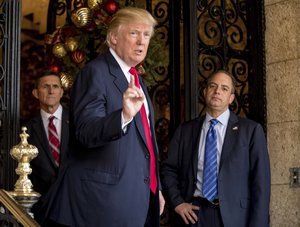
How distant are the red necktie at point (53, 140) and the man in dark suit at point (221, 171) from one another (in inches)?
38.9

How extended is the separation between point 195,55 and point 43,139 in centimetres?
214

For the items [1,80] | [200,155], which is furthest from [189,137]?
[1,80]

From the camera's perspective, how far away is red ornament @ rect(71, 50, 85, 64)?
8398 millimetres

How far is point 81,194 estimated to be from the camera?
445cm

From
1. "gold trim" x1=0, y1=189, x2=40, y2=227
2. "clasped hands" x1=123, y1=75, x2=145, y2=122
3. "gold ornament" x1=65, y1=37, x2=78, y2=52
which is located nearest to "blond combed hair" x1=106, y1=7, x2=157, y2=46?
"clasped hands" x1=123, y1=75, x2=145, y2=122

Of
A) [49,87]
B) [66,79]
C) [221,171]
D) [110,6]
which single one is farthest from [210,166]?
[110,6]

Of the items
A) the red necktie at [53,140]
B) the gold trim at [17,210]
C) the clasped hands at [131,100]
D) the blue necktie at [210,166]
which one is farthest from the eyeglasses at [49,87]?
the clasped hands at [131,100]

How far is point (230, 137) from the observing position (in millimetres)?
6574

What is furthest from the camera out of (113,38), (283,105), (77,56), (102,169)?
(77,56)

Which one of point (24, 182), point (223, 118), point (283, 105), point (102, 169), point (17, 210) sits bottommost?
point (17, 210)

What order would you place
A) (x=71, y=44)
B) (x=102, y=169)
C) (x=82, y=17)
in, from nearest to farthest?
1. (x=102, y=169)
2. (x=82, y=17)
3. (x=71, y=44)

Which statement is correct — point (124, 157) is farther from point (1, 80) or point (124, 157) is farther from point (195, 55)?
point (195, 55)

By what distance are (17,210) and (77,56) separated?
3.98 metres

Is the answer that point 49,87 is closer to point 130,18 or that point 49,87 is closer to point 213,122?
point 213,122
